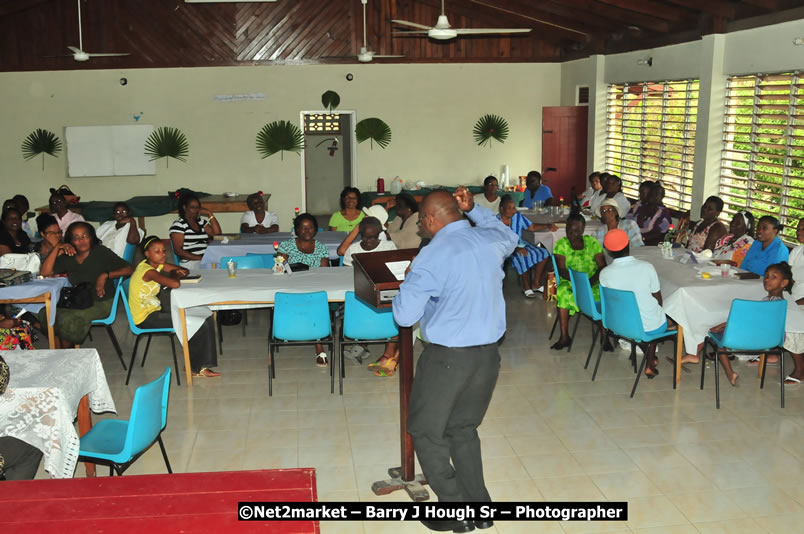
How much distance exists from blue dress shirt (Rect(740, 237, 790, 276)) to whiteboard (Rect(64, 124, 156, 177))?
9.99 metres

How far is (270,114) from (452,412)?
1065 centimetres

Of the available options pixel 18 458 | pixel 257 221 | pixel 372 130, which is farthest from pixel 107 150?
pixel 18 458

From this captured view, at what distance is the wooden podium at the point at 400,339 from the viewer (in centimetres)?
384

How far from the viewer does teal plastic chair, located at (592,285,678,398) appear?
590 cm

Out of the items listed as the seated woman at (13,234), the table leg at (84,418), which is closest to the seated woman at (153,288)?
the table leg at (84,418)

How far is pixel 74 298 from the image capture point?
6504 mm

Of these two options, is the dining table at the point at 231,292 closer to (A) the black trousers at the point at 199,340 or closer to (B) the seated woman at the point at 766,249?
(A) the black trousers at the point at 199,340

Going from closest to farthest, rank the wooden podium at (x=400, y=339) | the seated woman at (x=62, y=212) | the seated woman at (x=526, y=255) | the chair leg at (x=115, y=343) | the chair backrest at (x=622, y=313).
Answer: the wooden podium at (x=400, y=339) → the chair backrest at (x=622, y=313) → the chair leg at (x=115, y=343) → the seated woman at (x=526, y=255) → the seated woman at (x=62, y=212)

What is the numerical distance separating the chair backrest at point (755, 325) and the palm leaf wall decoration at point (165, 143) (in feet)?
33.3

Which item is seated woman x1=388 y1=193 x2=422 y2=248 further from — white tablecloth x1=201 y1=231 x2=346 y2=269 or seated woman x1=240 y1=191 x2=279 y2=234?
seated woman x1=240 y1=191 x2=279 y2=234

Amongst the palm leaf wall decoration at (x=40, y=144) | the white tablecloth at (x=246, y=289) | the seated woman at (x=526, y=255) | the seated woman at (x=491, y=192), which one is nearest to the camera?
the white tablecloth at (x=246, y=289)

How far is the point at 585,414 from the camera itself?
5707mm

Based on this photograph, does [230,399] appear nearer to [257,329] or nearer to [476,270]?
[257,329]

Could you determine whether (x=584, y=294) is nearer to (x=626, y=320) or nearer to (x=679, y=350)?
(x=626, y=320)
